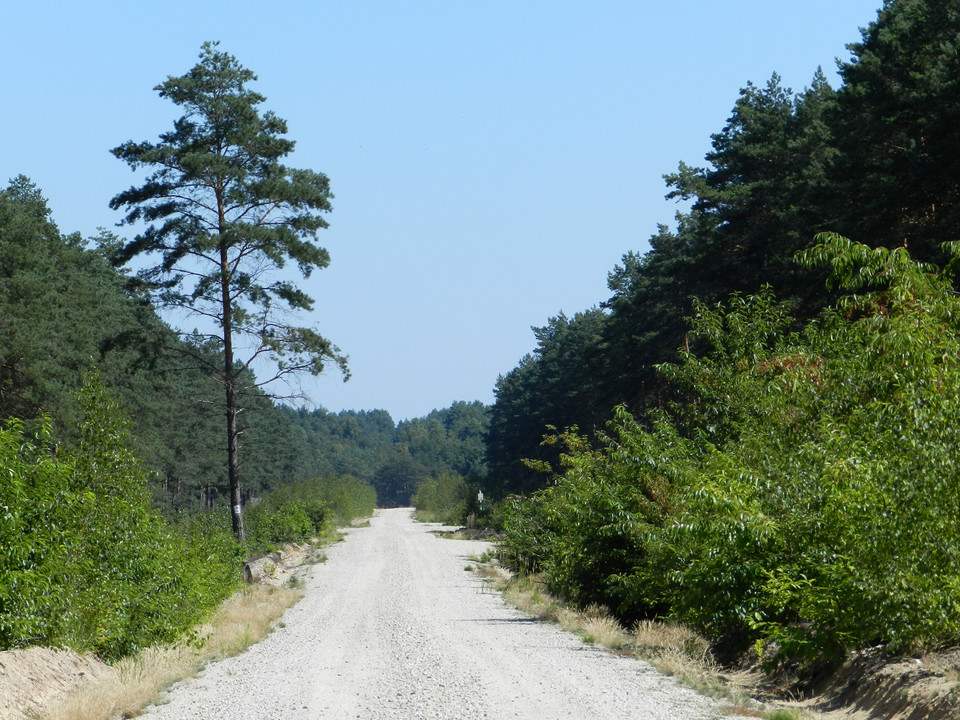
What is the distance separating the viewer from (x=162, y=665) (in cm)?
1274

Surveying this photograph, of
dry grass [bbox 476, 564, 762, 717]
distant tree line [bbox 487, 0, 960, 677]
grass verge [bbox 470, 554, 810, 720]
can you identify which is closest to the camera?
distant tree line [bbox 487, 0, 960, 677]

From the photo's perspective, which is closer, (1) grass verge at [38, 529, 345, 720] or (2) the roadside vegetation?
(1) grass verge at [38, 529, 345, 720]

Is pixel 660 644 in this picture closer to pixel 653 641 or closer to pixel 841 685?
pixel 653 641

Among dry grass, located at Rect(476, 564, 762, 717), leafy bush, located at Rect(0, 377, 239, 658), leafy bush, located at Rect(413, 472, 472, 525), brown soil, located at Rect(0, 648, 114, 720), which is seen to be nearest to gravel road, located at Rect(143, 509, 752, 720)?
dry grass, located at Rect(476, 564, 762, 717)

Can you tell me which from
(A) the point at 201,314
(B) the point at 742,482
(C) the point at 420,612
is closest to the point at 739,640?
(B) the point at 742,482

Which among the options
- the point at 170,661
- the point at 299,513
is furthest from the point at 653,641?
the point at 299,513

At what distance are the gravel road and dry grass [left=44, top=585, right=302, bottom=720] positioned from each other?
0.26m

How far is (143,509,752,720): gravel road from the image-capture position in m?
9.86

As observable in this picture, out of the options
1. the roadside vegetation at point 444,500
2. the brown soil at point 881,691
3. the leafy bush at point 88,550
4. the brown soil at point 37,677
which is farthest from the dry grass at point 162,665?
the roadside vegetation at point 444,500

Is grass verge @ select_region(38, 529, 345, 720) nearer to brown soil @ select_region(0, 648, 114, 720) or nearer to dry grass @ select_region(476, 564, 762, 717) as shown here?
brown soil @ select_region(0, 648, 114, 720)

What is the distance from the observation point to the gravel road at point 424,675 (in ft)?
32.3

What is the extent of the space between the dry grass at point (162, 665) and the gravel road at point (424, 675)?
10.4 inches

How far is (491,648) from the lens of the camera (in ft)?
47.1

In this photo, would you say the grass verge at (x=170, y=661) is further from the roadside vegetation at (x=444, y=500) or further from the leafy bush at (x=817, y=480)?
the roadside vegetation at (x=444, y=500)
